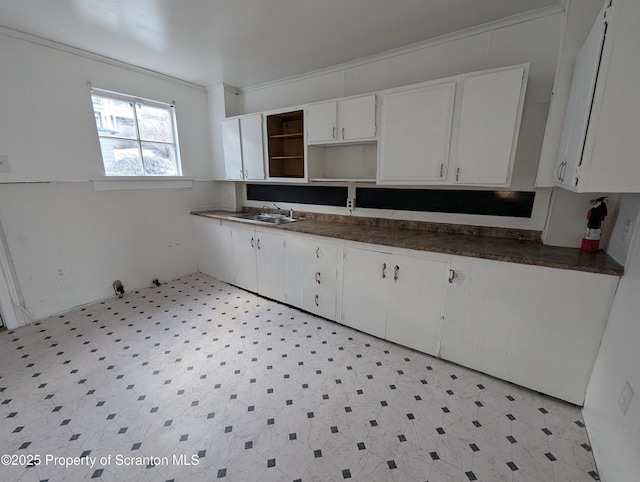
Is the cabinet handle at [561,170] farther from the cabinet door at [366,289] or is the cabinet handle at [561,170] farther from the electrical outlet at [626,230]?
the cabinet door at [366,289]

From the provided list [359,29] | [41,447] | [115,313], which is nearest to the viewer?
[41,447]

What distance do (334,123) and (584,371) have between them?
2665mm

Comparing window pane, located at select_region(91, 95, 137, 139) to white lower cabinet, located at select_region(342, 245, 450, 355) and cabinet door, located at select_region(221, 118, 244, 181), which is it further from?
white lower cabinet, located at select_region(342, 245, 450, 355)

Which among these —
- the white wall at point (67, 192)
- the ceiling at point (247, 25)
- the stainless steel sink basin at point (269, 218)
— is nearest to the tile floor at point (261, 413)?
the white wall at point (67, 192)

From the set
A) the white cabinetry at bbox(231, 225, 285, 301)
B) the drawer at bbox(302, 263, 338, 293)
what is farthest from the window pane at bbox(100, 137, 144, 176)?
the drawer at bbox(302, 263, 338, 293)

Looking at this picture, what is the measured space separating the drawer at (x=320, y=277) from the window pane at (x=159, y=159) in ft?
7.80

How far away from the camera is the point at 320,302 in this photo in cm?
275

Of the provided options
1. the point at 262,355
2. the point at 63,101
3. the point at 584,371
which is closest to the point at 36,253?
the point at 63,101

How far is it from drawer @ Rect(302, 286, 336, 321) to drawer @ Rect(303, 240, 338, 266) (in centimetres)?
31

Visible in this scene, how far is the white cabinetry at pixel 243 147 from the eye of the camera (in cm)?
327

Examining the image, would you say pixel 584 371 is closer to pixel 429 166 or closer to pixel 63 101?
pixel 429 166

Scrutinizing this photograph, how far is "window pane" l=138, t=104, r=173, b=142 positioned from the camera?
128 inches

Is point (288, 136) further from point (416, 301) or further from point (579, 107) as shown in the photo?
point (579, 107)

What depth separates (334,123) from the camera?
2.62 m
